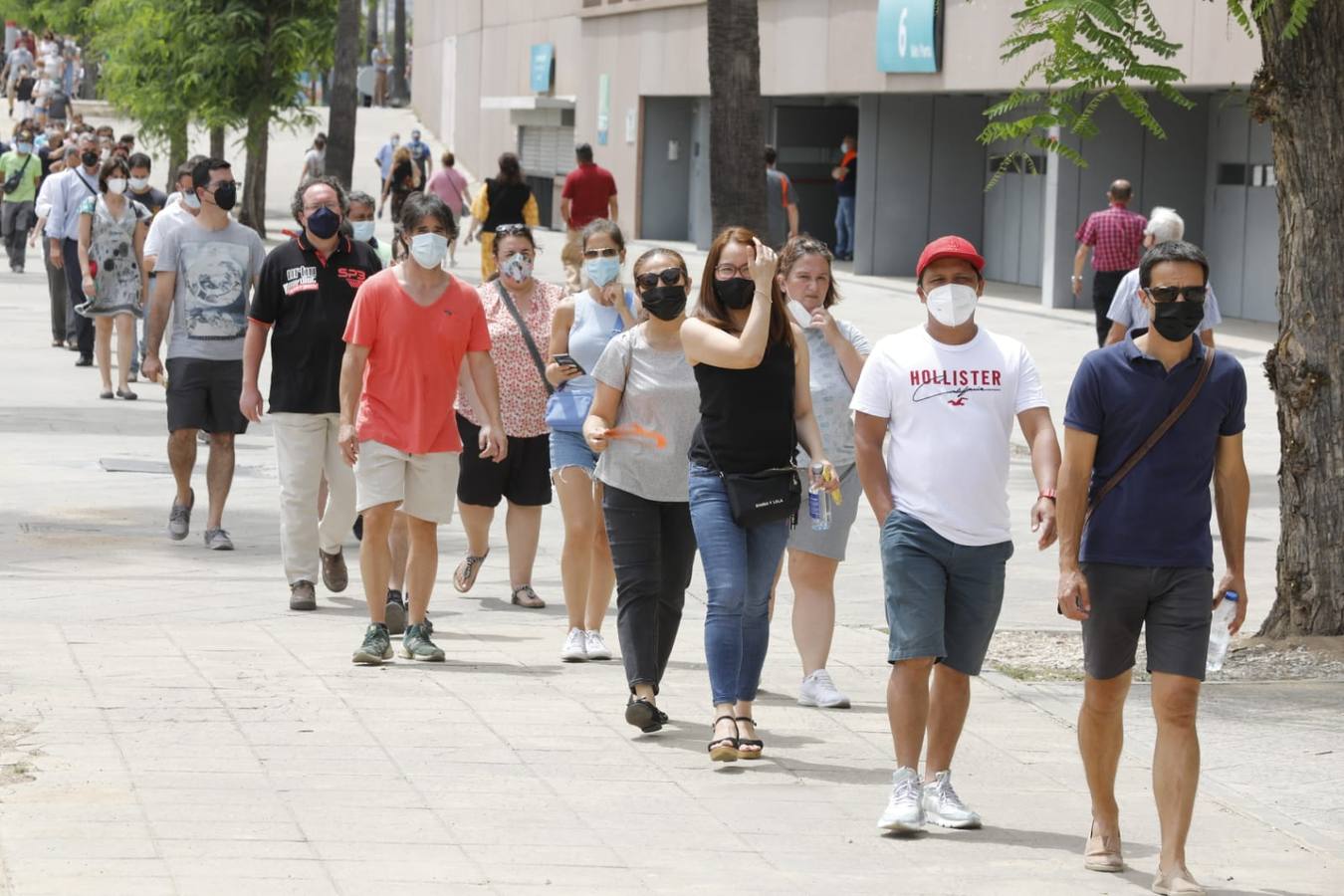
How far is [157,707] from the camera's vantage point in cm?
730

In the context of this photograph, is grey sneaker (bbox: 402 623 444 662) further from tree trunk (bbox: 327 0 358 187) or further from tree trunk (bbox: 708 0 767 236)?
tree trunk (bbox: 327 0 358 187)

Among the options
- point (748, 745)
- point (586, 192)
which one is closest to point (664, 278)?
point (748, 745)

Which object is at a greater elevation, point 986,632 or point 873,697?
point 986,632

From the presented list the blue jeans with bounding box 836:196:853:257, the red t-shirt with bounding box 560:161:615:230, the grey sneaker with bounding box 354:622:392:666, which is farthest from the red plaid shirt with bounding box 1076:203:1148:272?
the blue jeans with bounding box 836:196:853:257

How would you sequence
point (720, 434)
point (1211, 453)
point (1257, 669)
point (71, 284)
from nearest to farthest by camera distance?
point (1211, 453) < point (720, 434) < point (1257, 669) < point (71, 284)

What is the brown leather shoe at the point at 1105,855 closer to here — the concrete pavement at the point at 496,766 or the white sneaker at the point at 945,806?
the concrete pavement at the point at 496,766

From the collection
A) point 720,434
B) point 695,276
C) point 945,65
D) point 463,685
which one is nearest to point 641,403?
point 720,434

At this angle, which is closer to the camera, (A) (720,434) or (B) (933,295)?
(B) (933,295)

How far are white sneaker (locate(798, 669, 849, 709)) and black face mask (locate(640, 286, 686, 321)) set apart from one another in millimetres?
Answer: 1461

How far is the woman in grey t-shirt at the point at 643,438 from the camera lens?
7.31 meters

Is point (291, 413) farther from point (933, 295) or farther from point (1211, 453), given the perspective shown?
point (1211, 453)

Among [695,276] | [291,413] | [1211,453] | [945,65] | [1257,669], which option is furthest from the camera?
[695,276]

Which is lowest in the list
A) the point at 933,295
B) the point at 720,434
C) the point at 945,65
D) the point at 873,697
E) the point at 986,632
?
the point at 873,697

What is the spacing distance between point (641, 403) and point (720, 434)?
1.69ft
